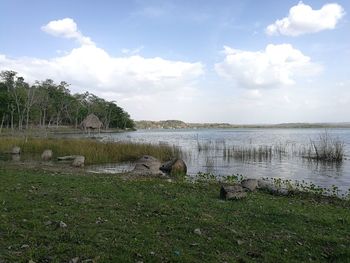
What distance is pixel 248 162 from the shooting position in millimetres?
25203

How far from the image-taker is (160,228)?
20.4 ft

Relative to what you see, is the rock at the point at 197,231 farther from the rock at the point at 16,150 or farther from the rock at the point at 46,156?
the rock at the point at 16,150

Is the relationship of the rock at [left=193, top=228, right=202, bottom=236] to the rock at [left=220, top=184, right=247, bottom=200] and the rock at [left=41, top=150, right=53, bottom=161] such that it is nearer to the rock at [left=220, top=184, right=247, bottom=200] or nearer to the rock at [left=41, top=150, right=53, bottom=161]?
→ the rock at [left=220, top=184, right=247, bottom=200]

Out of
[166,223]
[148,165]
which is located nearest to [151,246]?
[166,223]

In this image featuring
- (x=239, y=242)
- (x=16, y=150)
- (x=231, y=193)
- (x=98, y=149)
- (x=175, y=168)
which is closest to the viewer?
(x=239, y=242)

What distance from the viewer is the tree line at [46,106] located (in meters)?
67.0

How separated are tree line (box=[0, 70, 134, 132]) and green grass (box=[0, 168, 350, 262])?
45.2 metres

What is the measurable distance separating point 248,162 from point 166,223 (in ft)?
63.4

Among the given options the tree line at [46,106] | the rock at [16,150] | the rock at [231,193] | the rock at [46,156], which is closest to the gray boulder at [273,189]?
the rock at [231,193]

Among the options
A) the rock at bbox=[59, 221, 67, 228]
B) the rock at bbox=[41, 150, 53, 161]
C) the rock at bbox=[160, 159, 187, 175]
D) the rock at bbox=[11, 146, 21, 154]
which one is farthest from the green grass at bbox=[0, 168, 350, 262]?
the rock at bbox=[11, 146, 21, 154]

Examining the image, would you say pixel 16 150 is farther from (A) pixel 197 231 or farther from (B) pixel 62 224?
(A) pixel 197 231

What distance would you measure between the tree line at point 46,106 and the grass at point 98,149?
23463 millimetres

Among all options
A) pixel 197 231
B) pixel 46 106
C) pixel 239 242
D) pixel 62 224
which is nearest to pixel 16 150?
pixel 62 224

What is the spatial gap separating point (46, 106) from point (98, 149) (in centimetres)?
6416
